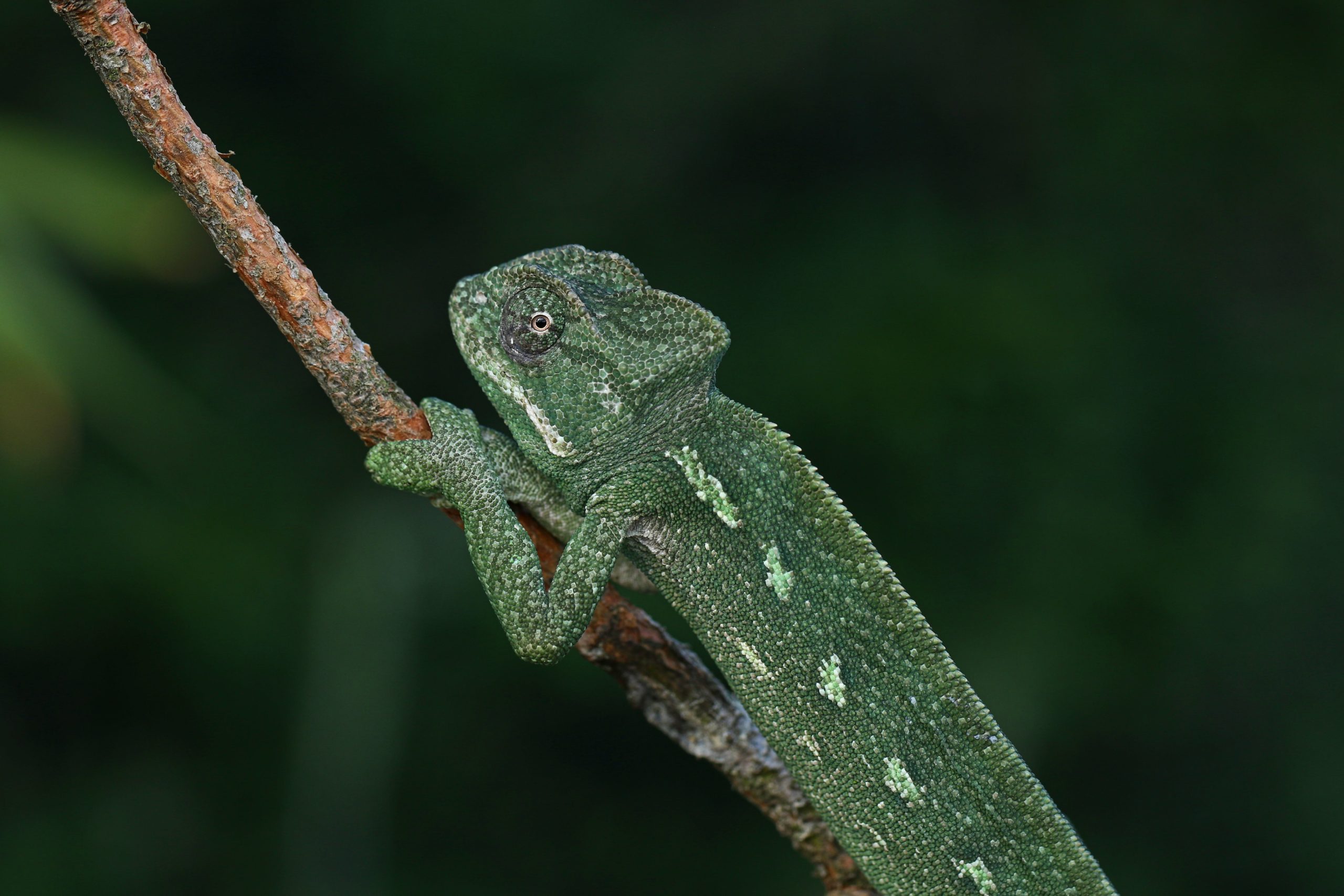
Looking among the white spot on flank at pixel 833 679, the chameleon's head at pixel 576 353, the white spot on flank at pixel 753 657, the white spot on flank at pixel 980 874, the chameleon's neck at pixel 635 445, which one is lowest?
the white spot on flank at pixel 980 874

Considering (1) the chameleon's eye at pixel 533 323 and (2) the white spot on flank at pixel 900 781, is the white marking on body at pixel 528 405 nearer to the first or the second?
(1) the chameleon's eye at pixel 533 323

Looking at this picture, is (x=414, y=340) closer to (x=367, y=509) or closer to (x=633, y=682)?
(x=367, y=509)

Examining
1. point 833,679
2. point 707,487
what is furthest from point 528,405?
point 833,679

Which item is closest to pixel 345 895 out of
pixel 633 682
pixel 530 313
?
pixel 633 682

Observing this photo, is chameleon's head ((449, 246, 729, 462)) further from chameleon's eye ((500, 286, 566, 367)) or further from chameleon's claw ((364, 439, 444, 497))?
chameleon's claw ((364, 439, 444, 497))

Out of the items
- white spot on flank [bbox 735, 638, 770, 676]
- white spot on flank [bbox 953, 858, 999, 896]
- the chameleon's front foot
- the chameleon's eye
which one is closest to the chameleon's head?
the chameleon's eye

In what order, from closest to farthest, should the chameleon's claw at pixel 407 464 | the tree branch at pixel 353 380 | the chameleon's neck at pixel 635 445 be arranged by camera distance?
1. the tree branch at pixel 353 380
2. the chameleon's claw at pixel 407 464
3. the chameleon's neck at pixel 635 445

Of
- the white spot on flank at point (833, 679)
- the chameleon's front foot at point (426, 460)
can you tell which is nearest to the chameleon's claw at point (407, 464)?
the chameleon's front foot at point (426, 460)
